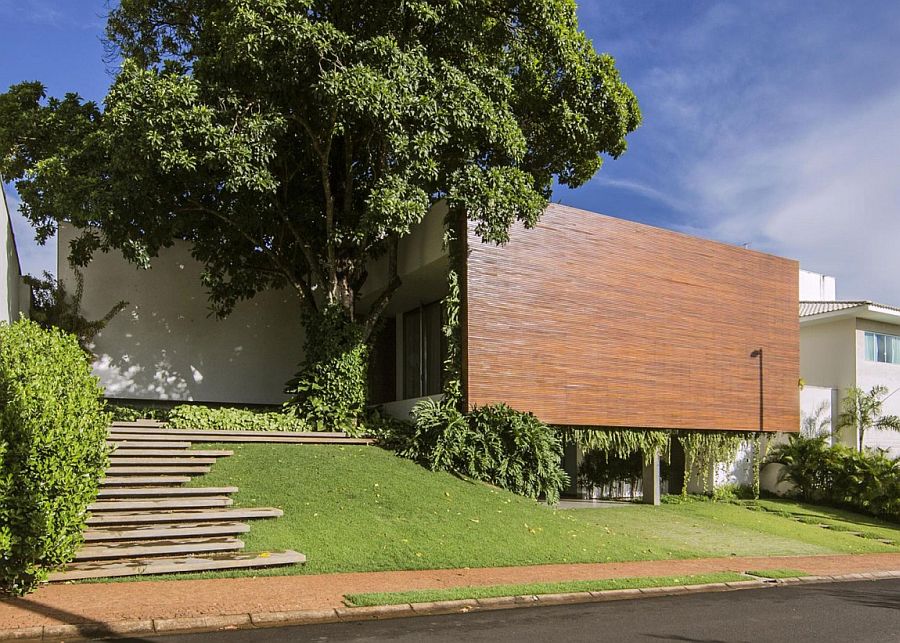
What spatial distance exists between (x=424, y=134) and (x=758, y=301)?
1167 centimetres

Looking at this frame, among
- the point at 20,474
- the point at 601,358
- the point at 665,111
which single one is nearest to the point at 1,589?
the point at 20,474

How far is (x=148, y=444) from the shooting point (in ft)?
43.4

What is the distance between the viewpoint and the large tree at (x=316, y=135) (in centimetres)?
1372

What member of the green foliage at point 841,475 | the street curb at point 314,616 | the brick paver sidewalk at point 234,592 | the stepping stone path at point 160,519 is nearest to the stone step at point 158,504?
the stepping stone path at point 160,519

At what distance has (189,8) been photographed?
16.7m

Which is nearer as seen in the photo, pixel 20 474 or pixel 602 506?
pixel 20 474

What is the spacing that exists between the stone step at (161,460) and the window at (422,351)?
22.0 ft

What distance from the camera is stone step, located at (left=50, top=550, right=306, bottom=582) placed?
8.30 metres

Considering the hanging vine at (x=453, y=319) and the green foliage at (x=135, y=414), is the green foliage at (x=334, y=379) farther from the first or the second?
the green foliage at (x=135, y=414)

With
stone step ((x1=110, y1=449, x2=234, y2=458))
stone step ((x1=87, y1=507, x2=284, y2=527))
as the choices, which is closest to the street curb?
stone step ((x1=87, y1=507, x2=284, y2=527))

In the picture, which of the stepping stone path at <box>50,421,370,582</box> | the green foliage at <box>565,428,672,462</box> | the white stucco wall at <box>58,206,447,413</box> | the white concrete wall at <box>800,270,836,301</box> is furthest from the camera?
the white concrete wall at <box>800,270,836,301</box>

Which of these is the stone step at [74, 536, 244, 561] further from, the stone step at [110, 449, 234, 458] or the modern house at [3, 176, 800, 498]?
the modern house at [3, 176, 800, 498]

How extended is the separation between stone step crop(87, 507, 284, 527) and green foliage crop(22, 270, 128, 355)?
8.29m

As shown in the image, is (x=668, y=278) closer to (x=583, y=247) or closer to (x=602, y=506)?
(x=583, y=247)
